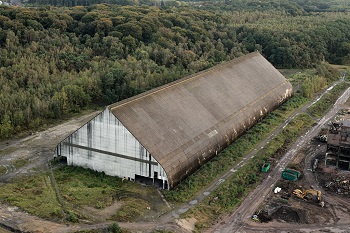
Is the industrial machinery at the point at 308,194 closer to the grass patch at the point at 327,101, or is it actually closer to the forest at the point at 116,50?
the grass patch at the point at 327,101

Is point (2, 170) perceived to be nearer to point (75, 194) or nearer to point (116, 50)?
point (75, 194)

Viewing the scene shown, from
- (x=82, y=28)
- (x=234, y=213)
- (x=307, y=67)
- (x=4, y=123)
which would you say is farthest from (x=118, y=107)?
(x=307, y=67)

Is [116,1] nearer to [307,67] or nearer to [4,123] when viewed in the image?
[307,67]

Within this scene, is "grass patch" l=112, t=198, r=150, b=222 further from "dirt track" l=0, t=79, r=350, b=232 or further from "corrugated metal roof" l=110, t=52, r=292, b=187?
"corrugated metal roof" l=110, t=52, r=292, b=187

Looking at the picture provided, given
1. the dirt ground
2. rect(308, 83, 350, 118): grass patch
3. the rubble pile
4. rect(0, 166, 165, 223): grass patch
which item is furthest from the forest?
the rubble pile

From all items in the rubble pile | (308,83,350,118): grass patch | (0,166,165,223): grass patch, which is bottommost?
the rubble pile

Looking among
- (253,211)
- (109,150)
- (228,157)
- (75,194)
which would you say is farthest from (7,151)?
(253,211)
